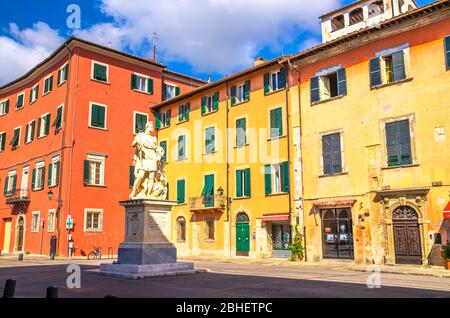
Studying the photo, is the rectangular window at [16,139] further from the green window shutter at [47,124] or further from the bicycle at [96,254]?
the bicycle at [96,254]

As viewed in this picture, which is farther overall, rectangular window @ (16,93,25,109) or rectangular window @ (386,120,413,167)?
rectangular window @ (16,93,25,109)

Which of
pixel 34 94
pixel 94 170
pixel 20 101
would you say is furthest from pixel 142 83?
pixel 20 101

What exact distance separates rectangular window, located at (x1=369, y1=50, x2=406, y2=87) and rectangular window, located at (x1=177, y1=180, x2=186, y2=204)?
1571 cm

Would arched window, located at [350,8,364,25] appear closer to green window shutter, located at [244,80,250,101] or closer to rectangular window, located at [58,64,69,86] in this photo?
green window shutter, located at [244,80,250,101]

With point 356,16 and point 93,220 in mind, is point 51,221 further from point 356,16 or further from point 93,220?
point 356,16

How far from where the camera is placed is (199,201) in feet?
102

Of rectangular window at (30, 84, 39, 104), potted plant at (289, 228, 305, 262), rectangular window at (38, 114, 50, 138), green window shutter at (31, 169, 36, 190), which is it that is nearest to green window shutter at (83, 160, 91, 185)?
rectangular window at (38, 114, 50, 138)

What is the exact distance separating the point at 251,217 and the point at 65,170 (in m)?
13.2

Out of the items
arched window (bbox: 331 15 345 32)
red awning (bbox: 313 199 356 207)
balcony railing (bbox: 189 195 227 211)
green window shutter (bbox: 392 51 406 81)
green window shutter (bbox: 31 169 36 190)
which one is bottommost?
red awning (bbox: 313 199 356 207)

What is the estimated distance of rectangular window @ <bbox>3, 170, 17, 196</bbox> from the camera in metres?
37.8

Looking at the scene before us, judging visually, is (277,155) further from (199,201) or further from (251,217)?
(199,201)

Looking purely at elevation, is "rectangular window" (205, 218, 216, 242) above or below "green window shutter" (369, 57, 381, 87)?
below

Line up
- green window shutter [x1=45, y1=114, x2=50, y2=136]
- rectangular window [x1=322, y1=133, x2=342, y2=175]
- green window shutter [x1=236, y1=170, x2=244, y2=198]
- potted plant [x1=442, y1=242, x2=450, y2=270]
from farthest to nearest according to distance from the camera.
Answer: green window shutter [x1=45, y1=114, x2=50, y2=136] < green window shutter [x1=236, y1=170, x2=244, y2=198] < rectangular window [x1=322, y1=133, x2=342, y2=175] < potted plant [x1=442, y1=242, x2=450, y2=270]
